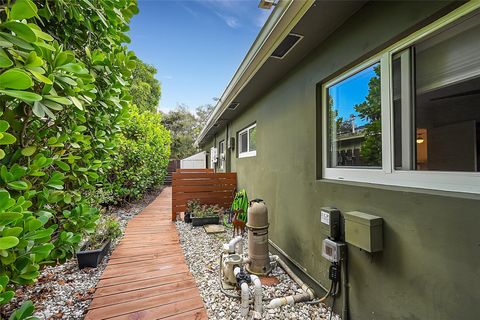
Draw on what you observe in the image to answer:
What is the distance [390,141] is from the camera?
1.77 meters

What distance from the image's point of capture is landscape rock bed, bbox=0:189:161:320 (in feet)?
6.82

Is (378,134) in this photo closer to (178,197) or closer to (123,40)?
(123,40)

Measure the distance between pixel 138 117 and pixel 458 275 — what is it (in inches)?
316

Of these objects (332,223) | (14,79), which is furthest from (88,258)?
(332,223)

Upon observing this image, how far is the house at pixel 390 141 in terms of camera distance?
1318 mm

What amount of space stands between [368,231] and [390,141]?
0.77m

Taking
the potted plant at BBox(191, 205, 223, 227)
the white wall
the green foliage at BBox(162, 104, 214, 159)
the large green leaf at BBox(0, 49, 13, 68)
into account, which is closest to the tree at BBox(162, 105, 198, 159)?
the green foliage at BBox(162, 104, 214, 159)

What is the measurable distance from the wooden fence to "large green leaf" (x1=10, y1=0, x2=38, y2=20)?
476 cm

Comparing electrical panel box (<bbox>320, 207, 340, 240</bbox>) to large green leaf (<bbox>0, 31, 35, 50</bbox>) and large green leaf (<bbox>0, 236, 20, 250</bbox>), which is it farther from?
large green leaf (<bbox>0, 31, 35, 50</bbox>)

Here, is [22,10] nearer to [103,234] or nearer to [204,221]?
[103,234]

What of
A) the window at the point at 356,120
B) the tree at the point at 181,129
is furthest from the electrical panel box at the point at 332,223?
the tree at the point at 181,129

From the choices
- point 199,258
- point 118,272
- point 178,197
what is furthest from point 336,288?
point 178,197

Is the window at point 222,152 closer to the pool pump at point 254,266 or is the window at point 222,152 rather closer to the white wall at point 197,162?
the white wall at point 197,162

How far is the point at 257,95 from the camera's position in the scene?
4.57 meters
